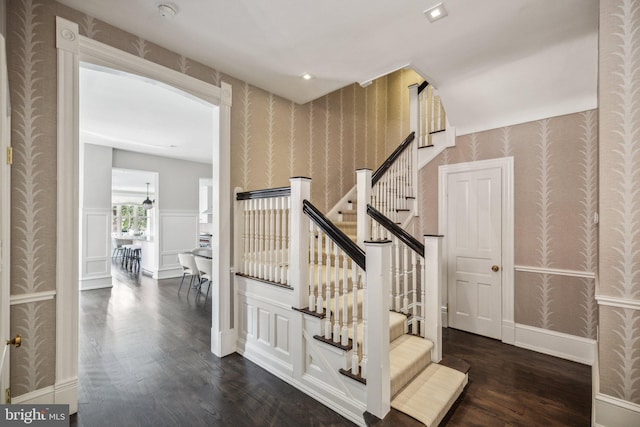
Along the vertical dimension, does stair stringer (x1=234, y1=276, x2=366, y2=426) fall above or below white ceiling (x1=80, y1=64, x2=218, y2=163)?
below

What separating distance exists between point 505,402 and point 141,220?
15489 mm

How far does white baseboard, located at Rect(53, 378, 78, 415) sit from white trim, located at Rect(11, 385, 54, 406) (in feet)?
0.09

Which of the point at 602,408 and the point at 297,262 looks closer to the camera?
the point at 602,408

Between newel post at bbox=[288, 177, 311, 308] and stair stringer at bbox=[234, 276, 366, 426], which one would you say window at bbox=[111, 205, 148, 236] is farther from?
newel post at bbox=[288, 177, 311, 308]

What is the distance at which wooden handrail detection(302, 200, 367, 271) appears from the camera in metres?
2.03

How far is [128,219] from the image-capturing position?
48.9ft

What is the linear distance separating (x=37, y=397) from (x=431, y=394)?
282 centimetres

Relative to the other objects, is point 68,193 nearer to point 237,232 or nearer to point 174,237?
point 237,232

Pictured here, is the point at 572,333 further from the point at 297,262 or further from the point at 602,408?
the point at 297,262

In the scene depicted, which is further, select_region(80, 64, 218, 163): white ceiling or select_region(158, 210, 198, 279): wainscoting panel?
select_region(158, 210, 198, 279): wainscoting panel

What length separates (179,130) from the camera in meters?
5.14

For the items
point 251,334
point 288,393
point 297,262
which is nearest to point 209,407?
point 288,393

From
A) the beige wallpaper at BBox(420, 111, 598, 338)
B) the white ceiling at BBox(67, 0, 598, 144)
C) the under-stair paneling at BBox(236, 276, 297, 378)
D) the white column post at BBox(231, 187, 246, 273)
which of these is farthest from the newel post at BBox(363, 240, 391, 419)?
the beige wallpaper at BBox(420, 111, 598, 338)

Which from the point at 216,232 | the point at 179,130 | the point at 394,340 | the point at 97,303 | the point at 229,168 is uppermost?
the point at 179,130
